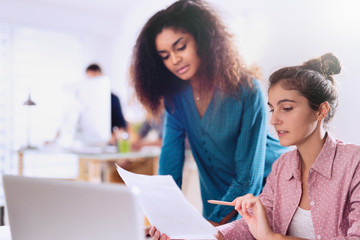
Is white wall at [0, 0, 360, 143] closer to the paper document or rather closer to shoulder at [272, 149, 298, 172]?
shoulder at [272, 149, 298, 172]

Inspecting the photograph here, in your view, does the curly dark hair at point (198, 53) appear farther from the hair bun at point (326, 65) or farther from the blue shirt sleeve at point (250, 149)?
the hair bun at point (326, 65)

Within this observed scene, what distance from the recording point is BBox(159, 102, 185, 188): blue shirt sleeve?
1938 mm


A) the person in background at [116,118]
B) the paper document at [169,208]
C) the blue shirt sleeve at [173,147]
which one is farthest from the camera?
the person in background at [116,118]

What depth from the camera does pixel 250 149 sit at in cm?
167

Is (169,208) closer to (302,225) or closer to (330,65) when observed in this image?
(302,225)

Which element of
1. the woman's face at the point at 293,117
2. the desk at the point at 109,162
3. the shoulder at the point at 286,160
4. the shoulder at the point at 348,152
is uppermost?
the woman's face at the point at 293,117

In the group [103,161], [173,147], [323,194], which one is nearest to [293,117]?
[323,194]

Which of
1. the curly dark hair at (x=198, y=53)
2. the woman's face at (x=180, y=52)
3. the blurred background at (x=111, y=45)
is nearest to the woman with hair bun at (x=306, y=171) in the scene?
the blurred background at (x=111, y=45)

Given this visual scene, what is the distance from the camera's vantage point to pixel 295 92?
1.22m

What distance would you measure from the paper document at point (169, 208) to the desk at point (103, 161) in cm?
166

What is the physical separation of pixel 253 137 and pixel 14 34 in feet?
9.20

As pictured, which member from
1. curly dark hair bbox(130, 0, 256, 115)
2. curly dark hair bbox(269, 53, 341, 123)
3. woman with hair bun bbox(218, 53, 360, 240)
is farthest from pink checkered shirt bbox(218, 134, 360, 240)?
curly dark hair bbox(130, 0, 256, 115)

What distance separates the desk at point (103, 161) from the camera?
300 cm

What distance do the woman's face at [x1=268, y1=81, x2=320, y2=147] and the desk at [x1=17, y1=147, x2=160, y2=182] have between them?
169cm
